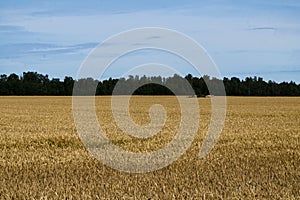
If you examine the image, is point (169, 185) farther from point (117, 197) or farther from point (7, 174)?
point (7, 174)

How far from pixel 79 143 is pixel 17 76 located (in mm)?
96534

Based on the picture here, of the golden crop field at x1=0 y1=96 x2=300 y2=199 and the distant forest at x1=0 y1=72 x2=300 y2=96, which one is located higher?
the distant forest at x1=0 y1=72 x2=300 y2=96

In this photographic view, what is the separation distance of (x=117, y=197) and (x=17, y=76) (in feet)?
341

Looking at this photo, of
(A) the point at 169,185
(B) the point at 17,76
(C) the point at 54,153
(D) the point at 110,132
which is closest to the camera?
(A) the point at 169,185

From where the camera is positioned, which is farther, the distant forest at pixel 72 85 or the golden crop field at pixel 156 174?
the distant forest at pixel 72 85

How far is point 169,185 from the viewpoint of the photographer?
8453 mm

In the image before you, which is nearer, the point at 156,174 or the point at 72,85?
the point at 156,174

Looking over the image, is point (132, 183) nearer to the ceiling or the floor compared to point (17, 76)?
nearer to the floor

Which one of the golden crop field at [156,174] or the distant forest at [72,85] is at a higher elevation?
the distant forest at [72,85]

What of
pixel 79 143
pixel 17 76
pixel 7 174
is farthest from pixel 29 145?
pixel 17 76

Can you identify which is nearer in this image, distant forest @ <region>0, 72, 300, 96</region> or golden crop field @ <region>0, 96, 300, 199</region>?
golden crop field @ <region>0, 96, 300, 199</region>

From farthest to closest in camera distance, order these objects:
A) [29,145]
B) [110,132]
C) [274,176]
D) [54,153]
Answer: [110,132] < [29,145] < [54,153] < [274,176]

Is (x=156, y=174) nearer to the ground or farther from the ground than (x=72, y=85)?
nearer to the ground

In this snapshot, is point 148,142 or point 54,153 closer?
point 54,153
